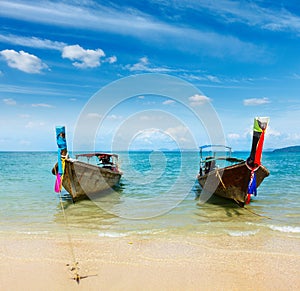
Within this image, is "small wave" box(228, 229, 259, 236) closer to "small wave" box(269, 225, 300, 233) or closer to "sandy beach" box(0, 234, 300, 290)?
"sandy beach" box(0, 234, 300, 290)

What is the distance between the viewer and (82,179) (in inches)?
492

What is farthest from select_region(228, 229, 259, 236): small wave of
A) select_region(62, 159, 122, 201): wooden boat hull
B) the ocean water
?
select_region(62, 159, 122, 201): wooden boat hull

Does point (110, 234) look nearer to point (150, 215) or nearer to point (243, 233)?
point (150, 215)

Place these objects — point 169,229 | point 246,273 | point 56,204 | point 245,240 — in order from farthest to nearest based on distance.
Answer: point 56,204 < point 169,229 < point 245,240 < point 246,273

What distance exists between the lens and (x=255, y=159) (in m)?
9.59

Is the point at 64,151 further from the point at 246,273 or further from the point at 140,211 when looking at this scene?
the point at 246,273

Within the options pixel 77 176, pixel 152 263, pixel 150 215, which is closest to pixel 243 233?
pixel 152 263

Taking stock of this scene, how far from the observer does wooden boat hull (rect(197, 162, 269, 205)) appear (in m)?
10.5

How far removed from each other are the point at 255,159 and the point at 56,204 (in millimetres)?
8740

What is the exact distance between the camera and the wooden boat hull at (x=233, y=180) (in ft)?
34.6

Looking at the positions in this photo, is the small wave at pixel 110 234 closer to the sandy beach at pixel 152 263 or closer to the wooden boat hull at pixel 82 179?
the sandy beach at pixel 152 263

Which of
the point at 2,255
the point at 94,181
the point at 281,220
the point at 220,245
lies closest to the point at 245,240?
the point at 220,245

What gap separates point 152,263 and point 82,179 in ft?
24.7

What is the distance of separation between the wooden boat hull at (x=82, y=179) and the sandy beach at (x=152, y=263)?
14.7 feet
